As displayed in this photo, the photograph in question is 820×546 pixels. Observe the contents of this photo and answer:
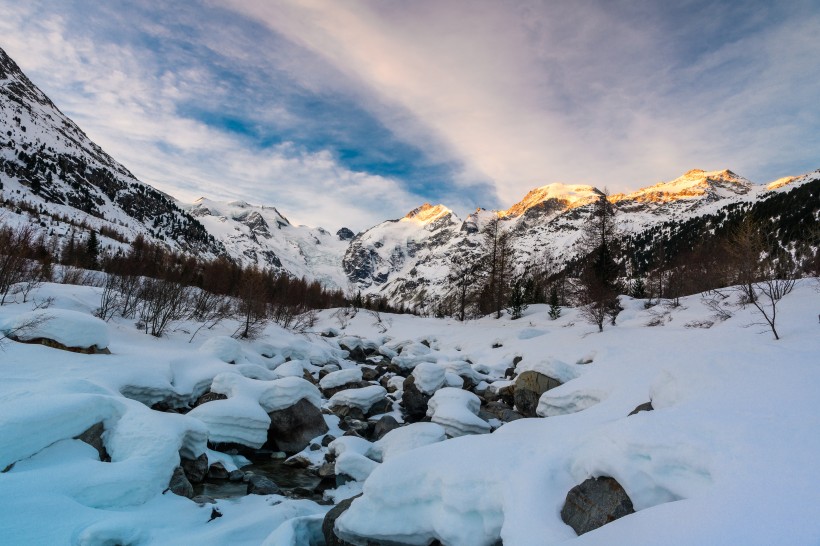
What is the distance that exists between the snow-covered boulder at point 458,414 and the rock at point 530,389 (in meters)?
2.14

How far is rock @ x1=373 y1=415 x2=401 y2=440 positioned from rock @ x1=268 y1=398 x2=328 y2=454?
1.69 metres

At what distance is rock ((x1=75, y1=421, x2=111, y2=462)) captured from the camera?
21.0ft

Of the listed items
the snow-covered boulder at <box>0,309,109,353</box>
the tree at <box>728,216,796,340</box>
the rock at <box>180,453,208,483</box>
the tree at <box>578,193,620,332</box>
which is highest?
the tree at <box>578,193,620,332</box>

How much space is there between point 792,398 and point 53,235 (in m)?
66.5

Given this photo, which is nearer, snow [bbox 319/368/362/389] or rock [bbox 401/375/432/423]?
rock [bbox 401/375/432/423]

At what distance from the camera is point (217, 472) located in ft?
27.1

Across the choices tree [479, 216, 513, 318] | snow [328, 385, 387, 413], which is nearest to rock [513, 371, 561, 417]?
snow [328, 385, 387, 413]

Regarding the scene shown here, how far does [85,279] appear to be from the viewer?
86.8 ft

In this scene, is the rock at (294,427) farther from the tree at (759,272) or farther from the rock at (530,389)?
the tree at (759,272)

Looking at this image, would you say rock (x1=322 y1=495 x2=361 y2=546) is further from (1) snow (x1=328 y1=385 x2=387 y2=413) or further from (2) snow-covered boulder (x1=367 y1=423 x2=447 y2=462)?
(1) snow (x1=328 y1=385 x2=387 y2=413)

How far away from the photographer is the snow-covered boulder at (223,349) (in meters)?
14.1

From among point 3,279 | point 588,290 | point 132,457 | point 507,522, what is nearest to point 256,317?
point 3,279

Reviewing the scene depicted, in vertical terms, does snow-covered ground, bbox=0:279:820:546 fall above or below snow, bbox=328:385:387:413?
above

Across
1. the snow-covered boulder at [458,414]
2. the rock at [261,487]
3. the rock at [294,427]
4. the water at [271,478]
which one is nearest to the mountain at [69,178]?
the rock at [294,427]
